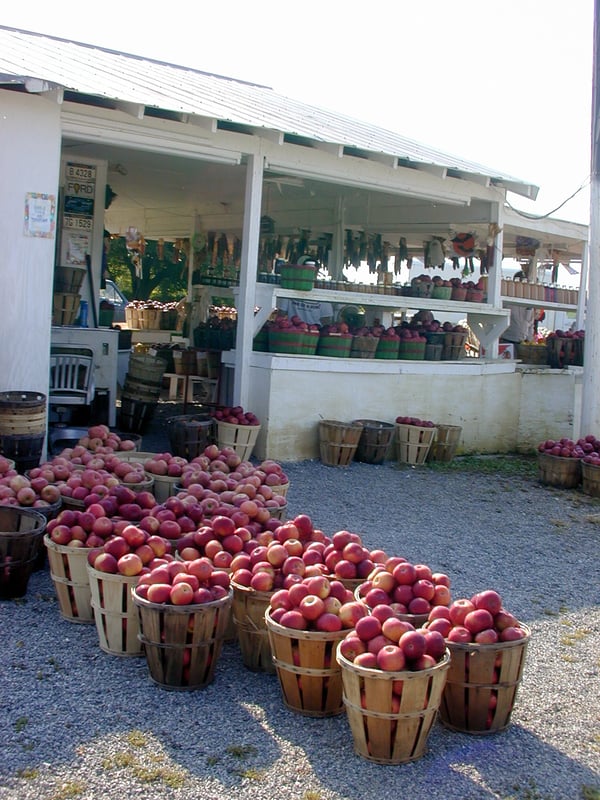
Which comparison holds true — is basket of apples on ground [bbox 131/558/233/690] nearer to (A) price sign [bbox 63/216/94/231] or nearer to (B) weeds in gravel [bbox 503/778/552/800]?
(B) weeds in gravel [bbox 503/778/552/800]

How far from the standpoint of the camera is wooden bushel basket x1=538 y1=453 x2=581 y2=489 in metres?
10.3

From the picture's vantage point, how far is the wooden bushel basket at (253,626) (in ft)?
14.9

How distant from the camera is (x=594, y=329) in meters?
11.4

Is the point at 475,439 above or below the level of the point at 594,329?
below

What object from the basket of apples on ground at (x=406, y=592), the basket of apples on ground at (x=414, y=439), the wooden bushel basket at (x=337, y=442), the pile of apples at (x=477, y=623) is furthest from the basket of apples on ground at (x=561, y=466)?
the pile of apples at (x=477, y=623)

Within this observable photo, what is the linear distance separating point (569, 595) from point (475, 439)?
5.99 meters

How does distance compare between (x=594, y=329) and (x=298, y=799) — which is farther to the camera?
(x=594, y=329)

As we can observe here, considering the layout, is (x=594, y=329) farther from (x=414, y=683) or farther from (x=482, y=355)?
(x=414, y=683)

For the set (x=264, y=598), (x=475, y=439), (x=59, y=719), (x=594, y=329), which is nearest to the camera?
(x=59, y=719)

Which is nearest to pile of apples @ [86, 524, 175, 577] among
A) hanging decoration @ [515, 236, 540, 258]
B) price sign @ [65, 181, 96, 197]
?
price sign @ [65, 181, 96, 197]

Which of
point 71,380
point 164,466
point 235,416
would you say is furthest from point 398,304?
point 164,466

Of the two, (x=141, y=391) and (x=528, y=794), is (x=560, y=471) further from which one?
(x=528, y=794)

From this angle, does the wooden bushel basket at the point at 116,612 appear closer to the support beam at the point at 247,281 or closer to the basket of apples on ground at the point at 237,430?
the basket of apples on ground at the point at 237,430

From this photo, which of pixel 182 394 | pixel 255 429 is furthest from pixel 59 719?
pixel 182 394
